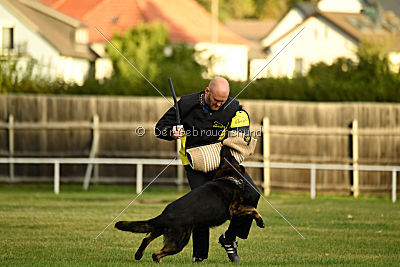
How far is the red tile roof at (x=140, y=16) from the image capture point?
50969 millimetres

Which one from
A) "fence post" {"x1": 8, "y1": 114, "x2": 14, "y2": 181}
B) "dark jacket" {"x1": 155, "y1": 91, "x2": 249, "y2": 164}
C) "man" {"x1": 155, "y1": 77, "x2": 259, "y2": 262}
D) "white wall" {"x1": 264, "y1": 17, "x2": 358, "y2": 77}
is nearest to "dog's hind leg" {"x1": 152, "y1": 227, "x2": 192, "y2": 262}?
"man" {"x1": 155, "y1": 77, "x2": 259, "y2": 262}

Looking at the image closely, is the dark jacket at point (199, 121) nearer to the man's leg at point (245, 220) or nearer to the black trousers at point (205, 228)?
the black trousers at point (205, 228)

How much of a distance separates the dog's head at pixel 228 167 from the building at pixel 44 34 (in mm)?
32150

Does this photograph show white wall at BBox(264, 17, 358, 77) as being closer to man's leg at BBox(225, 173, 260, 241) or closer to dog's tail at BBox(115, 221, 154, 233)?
man's leg at BBox(225, 173, 260, 241)

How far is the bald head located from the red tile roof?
40.9 meters

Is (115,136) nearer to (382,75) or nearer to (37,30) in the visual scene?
(382,75)

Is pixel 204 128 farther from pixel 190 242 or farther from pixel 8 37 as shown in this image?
pixel 8 37

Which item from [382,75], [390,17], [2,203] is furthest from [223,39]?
[2,203]

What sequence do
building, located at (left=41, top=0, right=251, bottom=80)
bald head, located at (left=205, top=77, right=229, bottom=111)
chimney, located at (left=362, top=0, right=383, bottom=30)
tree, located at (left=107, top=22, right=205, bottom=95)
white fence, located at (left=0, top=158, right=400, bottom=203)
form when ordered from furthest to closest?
1. building, located at (left=41, top=0, right=251, bottom=80)
2. chimney, located at (left=362, top=0, right=383, bottom=30)
3. tree, located at (left=107, top=22, right=205, bottom=95)
4. white fence, located at (left=0, top=158, right=400, bottom=203)
5. bald head, located at (left=205, top=77, right=229, bottom=111)

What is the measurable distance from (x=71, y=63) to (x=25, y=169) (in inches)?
889

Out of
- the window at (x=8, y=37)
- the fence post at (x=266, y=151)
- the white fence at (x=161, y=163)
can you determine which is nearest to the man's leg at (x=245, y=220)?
the white fence at (x=161, y=163)

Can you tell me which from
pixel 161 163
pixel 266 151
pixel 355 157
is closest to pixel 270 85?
pixel 266 151

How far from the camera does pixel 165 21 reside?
174ft

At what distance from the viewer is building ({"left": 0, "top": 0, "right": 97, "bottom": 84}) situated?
42.3 m
